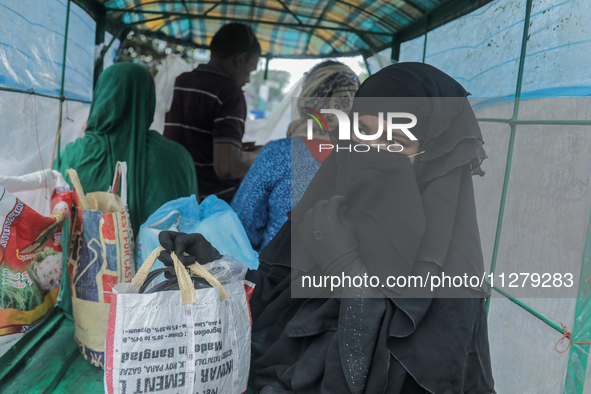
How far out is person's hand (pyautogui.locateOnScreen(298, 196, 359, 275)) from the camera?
1.07 metres

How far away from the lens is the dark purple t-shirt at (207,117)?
2785 mm

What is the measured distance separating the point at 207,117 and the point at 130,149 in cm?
82

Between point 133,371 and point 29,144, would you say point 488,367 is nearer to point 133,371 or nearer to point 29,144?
point 133,371

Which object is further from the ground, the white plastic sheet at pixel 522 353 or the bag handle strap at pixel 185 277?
the bag handle strap at pixel 185 277

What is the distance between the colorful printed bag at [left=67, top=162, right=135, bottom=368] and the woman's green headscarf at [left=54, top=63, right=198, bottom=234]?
0.98ft

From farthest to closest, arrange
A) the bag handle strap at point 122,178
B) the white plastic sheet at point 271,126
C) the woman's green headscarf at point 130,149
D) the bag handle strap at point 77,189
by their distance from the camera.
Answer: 1. the white plastic sheet at point 271,126
2. the woman's green headscarf at point 130,149
3. the bag handle strap at point 122,178
4. the bag handle strap at point 77,189

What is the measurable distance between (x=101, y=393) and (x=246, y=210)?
89cm

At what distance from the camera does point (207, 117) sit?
2854 millimetres

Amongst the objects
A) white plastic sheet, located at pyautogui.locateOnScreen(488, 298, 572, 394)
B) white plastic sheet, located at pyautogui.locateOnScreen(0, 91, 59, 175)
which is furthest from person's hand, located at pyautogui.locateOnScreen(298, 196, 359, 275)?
white plastic sheet, located at pyautogui.locateOnScreen(0, 91, 59, 175)

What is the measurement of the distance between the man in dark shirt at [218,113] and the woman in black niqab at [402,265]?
1.58 m

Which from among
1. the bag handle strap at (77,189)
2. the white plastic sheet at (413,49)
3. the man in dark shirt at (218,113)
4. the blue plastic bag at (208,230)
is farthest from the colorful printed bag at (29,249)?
the white plastic sheet at (413,49)

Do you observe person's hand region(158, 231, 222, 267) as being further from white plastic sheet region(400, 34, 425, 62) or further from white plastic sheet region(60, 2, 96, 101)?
white plastic sheet region(400, 34, 425, 62)

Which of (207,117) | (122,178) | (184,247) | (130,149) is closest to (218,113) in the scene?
(207,117)

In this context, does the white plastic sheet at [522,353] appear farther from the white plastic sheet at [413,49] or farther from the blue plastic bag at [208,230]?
the white plastic sheet at [413,49]
